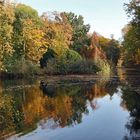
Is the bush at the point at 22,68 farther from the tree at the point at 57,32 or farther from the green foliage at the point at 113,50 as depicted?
the green foliage at the point at 113,50

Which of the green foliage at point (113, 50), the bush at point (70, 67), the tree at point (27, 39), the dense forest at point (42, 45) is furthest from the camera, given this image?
the green foliage at point (113, 50)

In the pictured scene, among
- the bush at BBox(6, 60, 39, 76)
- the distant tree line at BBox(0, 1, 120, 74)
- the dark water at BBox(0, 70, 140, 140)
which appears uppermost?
the distant tree line at BBox(0, 1, 120, 74)

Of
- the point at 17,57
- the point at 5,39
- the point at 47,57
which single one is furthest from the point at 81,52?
the point at 5,39

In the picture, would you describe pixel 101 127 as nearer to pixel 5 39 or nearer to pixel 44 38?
pixel 5 39

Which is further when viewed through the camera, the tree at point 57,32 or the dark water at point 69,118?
the tree at point 57,32

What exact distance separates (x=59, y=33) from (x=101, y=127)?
5233 cm

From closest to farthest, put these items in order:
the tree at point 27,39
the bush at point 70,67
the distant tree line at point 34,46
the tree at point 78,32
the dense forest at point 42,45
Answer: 1. the dense forest at point 42,45
2. the distant tree line at point 34,46
3. the bush at point 70,67
4. the tree at point 27,39
5. the tree at point 78,32

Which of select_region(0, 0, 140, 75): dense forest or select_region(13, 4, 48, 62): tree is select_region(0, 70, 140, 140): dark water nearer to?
select_region(0, 0, 140, 75): dense forest

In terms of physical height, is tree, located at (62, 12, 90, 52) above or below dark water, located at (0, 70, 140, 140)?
above

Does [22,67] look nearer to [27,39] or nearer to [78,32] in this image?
[27,39]

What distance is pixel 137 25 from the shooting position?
37531 mm

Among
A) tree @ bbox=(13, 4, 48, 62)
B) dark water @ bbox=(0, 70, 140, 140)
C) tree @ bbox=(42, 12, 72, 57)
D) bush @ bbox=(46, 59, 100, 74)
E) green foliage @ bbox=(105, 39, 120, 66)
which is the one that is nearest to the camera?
dark water @ bbox=(0, 70, 140, 140)

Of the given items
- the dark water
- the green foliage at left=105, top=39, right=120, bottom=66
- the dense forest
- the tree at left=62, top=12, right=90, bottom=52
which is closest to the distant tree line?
the dense forest

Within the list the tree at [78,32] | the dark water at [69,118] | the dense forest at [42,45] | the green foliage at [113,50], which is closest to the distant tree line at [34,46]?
the dense forest at [42,45]
